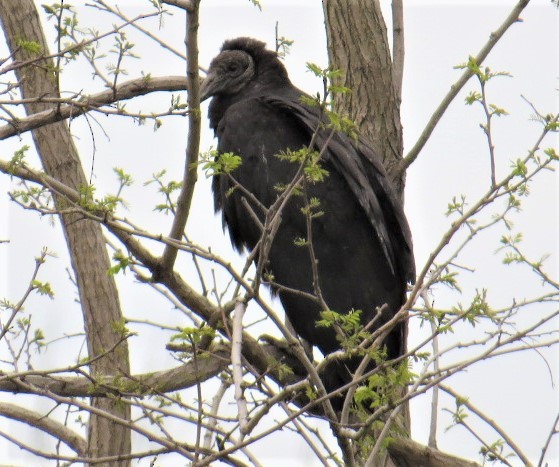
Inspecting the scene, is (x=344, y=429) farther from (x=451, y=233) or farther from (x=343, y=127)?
(x=343, y=127)

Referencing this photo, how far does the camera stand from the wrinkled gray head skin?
4.85 m

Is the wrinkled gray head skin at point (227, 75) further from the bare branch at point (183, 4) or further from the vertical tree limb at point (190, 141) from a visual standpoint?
the bare branch at point (183, 4)

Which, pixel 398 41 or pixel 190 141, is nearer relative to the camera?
pixel 190 141

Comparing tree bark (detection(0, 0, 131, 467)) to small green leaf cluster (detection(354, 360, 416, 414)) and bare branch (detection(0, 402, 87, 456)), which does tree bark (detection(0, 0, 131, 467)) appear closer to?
bare branch (detection(0, 402, 87, 456))

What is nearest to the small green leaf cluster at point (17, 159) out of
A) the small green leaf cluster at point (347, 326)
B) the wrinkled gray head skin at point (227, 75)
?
the small green leaf cluster at point (347, 326)

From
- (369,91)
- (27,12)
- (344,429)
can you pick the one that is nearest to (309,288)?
(369,91)

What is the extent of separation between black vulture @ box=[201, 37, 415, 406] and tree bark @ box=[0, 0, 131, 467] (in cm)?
92

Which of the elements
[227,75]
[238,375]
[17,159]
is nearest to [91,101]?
[17,159]

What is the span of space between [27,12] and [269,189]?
5.28 feet

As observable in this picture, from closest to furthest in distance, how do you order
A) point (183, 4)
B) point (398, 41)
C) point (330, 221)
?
1. point (183, 4)
2. point (330, 221)
3. point (398, 41)

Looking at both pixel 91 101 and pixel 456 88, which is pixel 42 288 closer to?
pixel 91 101

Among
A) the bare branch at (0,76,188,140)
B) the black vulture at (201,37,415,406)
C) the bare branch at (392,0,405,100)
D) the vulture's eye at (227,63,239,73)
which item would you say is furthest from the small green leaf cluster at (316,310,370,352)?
the vulture's eye at (227,63,239,73)

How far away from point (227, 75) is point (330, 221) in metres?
1.01

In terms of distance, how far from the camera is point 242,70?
492 cm
